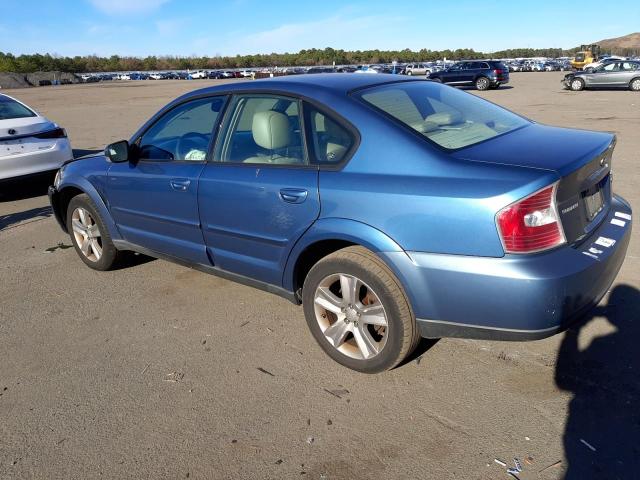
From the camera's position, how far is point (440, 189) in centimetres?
261

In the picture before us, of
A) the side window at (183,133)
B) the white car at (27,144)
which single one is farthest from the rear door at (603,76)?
the side window at (183,133)

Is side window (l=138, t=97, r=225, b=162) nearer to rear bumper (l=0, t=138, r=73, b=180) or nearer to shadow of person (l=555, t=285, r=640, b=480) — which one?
shadow of person (l=555, t=285, r=640, b=480)

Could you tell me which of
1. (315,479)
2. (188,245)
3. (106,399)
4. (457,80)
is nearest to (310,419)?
(315,479)

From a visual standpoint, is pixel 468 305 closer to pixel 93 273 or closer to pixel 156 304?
pixel 156 304

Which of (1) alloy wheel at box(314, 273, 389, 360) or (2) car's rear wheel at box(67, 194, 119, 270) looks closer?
(1) alloy wheel at box(314, 273, 389, 360)

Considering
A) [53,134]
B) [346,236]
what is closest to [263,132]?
[346,236]

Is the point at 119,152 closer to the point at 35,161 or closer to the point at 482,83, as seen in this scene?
the point at 35,161

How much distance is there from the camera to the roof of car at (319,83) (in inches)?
132

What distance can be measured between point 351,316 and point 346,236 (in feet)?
1.64

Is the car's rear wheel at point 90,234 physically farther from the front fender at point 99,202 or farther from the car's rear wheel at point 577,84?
the car's rear wheel at point 577,84

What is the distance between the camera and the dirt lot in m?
2.50

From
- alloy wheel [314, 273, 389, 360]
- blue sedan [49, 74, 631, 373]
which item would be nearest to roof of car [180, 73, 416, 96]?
blue sedan [49, 74, 631, 373]

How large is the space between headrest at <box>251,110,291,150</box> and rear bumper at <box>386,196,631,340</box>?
113 cm

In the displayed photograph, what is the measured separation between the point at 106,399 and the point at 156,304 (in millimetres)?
1276
